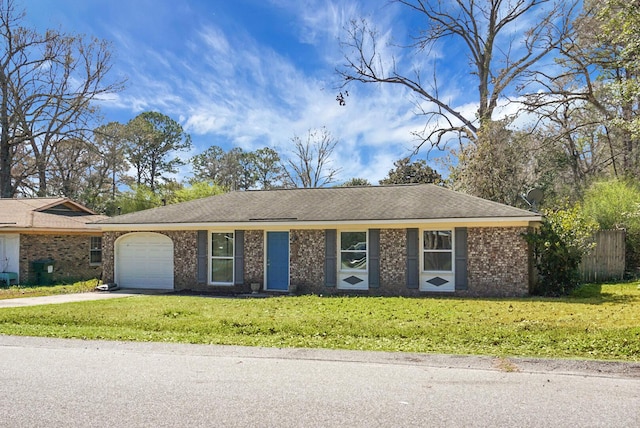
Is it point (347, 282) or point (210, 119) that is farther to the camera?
point (210, 119)

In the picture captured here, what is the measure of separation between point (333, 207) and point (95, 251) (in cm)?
1310

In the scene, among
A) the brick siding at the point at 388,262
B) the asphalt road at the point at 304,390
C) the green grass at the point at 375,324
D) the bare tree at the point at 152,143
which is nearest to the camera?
the asphalt road at the point at 304,390

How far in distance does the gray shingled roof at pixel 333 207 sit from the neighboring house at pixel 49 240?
4.78 m

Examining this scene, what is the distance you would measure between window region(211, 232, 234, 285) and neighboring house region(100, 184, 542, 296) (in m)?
0.03

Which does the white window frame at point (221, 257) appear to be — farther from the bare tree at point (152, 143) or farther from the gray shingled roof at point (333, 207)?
the bare tree at point (152, 143)

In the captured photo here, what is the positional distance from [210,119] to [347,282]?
1885cm

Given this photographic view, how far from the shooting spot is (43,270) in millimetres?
20438

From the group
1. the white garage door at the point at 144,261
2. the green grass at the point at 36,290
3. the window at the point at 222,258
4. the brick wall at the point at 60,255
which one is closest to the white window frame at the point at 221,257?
the window at the point at 222,258

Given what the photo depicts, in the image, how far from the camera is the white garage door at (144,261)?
1778 cm

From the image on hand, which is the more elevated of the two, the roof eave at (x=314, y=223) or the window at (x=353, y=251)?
Result: the roof eave at (x=314, y=223)

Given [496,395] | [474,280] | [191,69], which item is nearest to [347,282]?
[474,280]

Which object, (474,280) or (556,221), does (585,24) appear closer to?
(556,221)

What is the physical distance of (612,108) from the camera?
25.0 m

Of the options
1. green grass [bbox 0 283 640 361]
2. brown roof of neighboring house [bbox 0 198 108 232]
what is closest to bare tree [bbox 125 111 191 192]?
brown roof of neighboring house [bbox 0 198 108 232]
